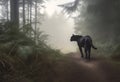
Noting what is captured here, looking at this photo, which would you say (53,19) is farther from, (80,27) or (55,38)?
(80,27)

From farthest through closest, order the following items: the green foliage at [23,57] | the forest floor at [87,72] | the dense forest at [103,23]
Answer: the dense forest at [103,23]
the forest floor at [87,72]
the green foliage at [23,57]

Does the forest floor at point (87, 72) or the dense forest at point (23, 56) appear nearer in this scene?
the dense forest at point (23, 56)

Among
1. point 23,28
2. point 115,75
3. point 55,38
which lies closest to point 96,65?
point 115,75

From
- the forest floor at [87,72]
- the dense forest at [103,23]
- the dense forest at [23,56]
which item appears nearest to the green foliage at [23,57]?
the dense forest at [23,56]

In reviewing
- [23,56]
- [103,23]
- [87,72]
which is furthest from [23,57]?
[103,23]

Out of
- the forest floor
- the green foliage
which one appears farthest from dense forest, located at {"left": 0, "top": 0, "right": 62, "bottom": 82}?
the forest floor

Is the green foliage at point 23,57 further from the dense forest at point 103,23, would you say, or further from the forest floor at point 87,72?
the dense forest at point 103,23

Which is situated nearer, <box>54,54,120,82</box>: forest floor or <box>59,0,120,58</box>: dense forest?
<box>54,54,120,82</box>: forest floor

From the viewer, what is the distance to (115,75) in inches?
360

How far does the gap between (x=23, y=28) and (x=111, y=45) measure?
23.1 feet

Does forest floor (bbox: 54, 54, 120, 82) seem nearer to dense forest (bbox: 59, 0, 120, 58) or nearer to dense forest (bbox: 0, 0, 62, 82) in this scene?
dense forest (bbox: 0, 0, 62, 82)

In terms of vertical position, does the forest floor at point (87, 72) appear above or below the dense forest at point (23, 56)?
below

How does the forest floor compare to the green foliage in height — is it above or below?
below

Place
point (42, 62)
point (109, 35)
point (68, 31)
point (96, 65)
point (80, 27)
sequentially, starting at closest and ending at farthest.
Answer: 1. point (42, 62)
2. point (96, 65)
3. point (109, 35)
4. point (80, 27)
5. point (68, 31)
